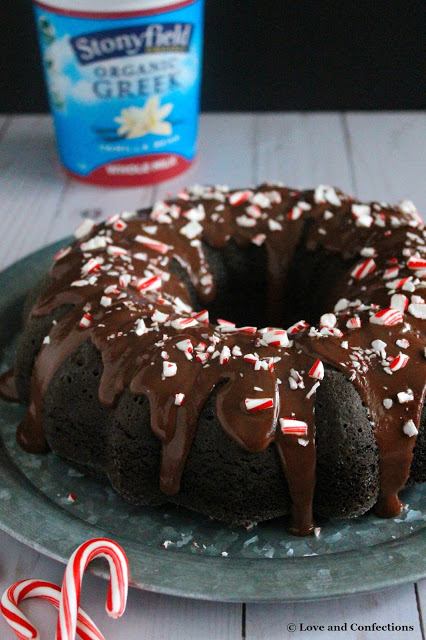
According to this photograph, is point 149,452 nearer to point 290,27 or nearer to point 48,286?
point 48,286

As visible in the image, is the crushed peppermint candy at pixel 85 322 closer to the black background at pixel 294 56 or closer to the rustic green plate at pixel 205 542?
the rustic green plate at pixel 205 542

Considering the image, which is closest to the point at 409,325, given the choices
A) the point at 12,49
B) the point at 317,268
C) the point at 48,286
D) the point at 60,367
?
the point at 317,268

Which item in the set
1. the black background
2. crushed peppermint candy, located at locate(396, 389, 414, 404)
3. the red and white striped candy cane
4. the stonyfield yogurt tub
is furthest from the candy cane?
the black background

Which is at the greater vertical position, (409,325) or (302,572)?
(409,325)

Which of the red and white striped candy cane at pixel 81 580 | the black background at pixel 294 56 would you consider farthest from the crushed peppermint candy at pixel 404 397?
the black background at pixel 294 56

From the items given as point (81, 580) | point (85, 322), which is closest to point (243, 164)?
point (85, 322)

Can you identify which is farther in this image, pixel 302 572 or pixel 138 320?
pixel 138 320
